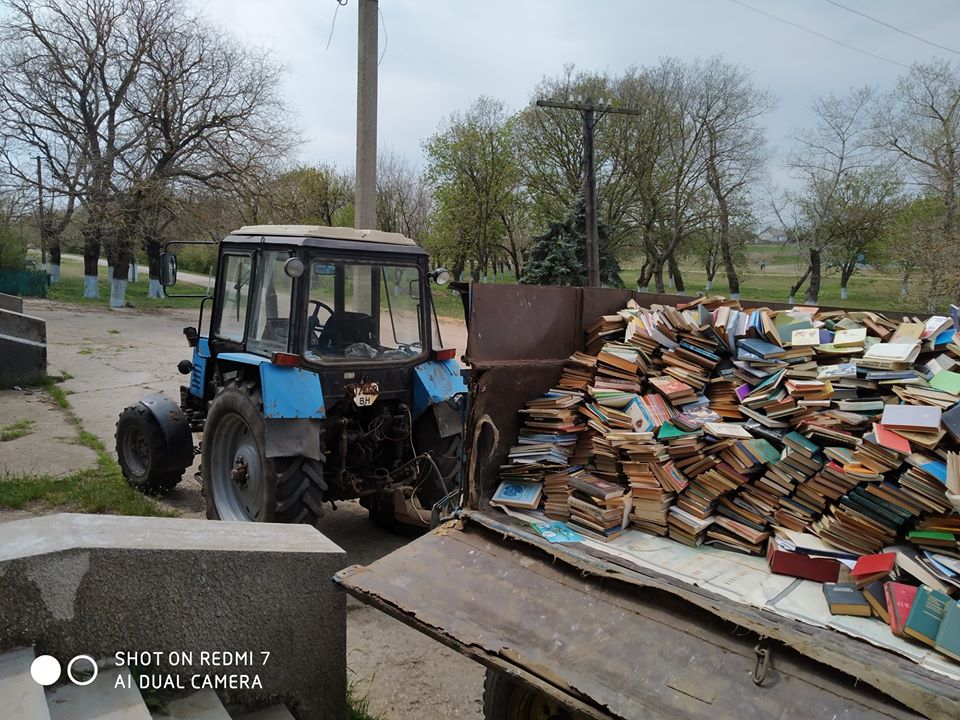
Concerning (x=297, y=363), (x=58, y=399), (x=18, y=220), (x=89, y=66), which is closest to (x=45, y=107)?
(x=89, y=66)

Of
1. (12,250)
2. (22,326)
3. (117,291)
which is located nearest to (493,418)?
(22,326)

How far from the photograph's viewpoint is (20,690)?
6.77 feet

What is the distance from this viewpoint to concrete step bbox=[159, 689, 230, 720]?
2.48m

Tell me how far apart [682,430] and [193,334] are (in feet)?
13.9

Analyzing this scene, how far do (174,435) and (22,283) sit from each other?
24.3m

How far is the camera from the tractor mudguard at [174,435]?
18.8 feet

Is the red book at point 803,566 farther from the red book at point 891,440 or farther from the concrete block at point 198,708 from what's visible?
the concrete block at point 198,708

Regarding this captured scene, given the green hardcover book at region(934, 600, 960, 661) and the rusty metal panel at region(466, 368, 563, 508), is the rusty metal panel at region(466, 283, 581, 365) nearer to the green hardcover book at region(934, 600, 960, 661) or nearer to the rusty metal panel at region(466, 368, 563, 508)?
the rusty metal panel at region(466, 368, 563, 508)

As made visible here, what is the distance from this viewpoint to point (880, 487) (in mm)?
2898

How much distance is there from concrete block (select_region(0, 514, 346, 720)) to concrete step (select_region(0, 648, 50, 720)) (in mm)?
61

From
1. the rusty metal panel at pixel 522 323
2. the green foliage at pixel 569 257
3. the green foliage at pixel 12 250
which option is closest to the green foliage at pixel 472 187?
the green foliage at pixel 569 257

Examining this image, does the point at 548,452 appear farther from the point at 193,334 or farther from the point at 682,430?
the point at 193,334

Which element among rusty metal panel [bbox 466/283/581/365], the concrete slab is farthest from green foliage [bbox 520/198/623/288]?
rusty metal panel [bbox 466/283/581/365]

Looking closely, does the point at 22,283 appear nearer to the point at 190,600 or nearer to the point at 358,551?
the point at 358,551
